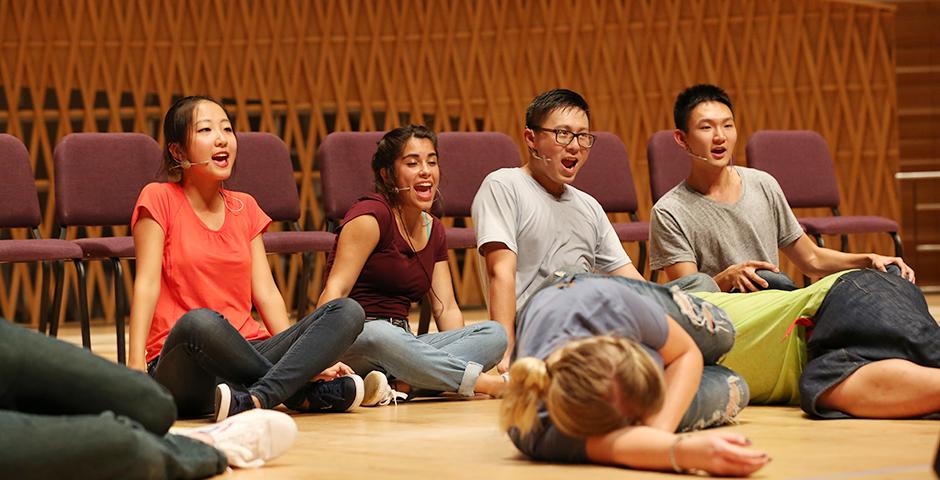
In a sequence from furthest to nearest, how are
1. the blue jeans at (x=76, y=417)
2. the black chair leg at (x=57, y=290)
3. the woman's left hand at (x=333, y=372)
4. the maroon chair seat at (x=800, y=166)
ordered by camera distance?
the maroon chair seat at (x=800, y=166) → the black chair leg at (x=57, y=290) → the woman's left hand at (x=333, y=372) → the blue jeans at (x=76, y=417)

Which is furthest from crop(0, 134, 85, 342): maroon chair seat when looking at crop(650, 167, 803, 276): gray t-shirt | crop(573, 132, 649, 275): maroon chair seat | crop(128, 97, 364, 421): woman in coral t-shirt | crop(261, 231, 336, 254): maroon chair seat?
crop(573, 132, 649, 275): maroon chair seat

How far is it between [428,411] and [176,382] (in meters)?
0.53

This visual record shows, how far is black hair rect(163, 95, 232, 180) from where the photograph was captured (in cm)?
268

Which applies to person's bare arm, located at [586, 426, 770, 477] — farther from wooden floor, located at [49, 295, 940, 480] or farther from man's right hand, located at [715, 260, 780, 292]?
man's right hand, located at [715, 260, 780, 292]

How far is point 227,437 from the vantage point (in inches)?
70.4

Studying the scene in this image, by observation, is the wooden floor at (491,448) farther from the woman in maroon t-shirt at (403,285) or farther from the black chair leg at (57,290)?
the black chair leg at (57,290)

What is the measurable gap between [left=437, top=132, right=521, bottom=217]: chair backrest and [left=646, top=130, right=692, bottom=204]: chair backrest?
1.65 ft

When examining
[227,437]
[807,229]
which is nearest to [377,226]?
[227,437]

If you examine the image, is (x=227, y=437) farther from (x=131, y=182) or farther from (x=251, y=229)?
(x=131, y=182)

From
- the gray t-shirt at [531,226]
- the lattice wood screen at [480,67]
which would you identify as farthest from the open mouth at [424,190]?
the lattice wood screen at [480,67]

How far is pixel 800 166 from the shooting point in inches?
182

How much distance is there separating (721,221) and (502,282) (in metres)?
0.59

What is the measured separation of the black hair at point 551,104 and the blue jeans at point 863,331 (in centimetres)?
87

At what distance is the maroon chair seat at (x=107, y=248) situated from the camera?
3.40m
